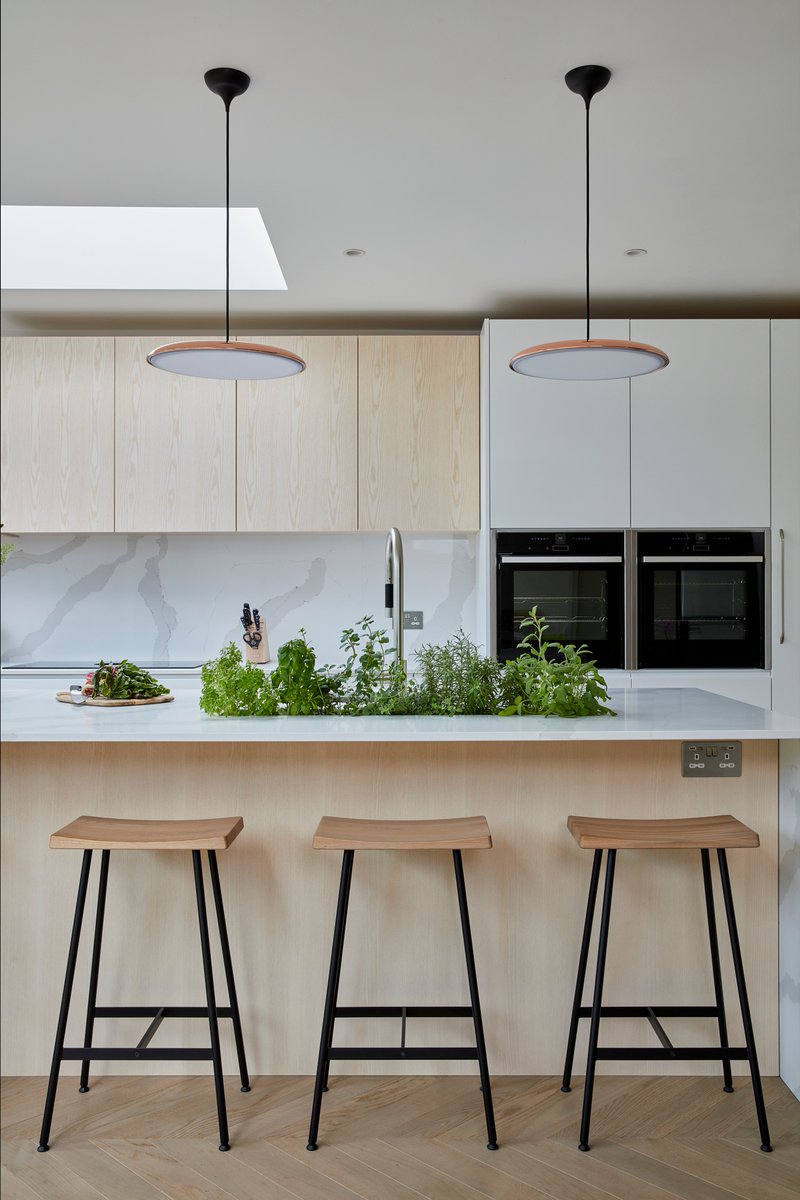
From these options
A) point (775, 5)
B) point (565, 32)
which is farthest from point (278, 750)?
point (775, 5)

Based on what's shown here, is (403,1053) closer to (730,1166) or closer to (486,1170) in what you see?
(486,1170)

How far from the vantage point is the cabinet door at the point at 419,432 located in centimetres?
402

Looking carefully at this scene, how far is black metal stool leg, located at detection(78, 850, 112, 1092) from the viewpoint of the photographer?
217cm

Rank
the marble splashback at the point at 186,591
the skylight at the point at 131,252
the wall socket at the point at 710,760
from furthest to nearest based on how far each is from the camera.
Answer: the marble splashback at the point at 186,591, the skylight at the point at 131,252, the wall socket at the point at 710,760

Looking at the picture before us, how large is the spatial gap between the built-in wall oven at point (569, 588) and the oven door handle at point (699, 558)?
0.13 m

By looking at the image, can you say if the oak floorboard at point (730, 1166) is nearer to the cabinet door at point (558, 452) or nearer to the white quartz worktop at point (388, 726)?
the white quartz worktop at point (388, 726)

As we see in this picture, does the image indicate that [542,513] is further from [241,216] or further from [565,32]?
[565,32]

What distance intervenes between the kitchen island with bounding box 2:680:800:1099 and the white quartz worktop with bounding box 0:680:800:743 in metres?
0.08

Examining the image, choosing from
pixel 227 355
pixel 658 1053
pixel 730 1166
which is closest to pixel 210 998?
pixel 658 1053

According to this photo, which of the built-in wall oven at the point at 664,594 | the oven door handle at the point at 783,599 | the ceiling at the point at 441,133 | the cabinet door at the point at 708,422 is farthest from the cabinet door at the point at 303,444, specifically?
the oven door handle at the point at 783,599

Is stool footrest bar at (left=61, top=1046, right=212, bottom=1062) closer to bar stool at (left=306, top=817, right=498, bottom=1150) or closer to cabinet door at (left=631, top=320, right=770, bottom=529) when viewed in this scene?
bar stool at (left=306, top=817, right=498, bottom=1150)

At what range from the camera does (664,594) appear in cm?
380

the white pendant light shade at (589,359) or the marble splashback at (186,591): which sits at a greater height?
the white pendant light shade at (589,359)

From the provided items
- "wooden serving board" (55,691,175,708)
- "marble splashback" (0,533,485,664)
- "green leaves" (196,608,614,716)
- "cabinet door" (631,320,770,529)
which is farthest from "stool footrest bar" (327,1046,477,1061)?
"marble splashback" (0,533,485,664)
